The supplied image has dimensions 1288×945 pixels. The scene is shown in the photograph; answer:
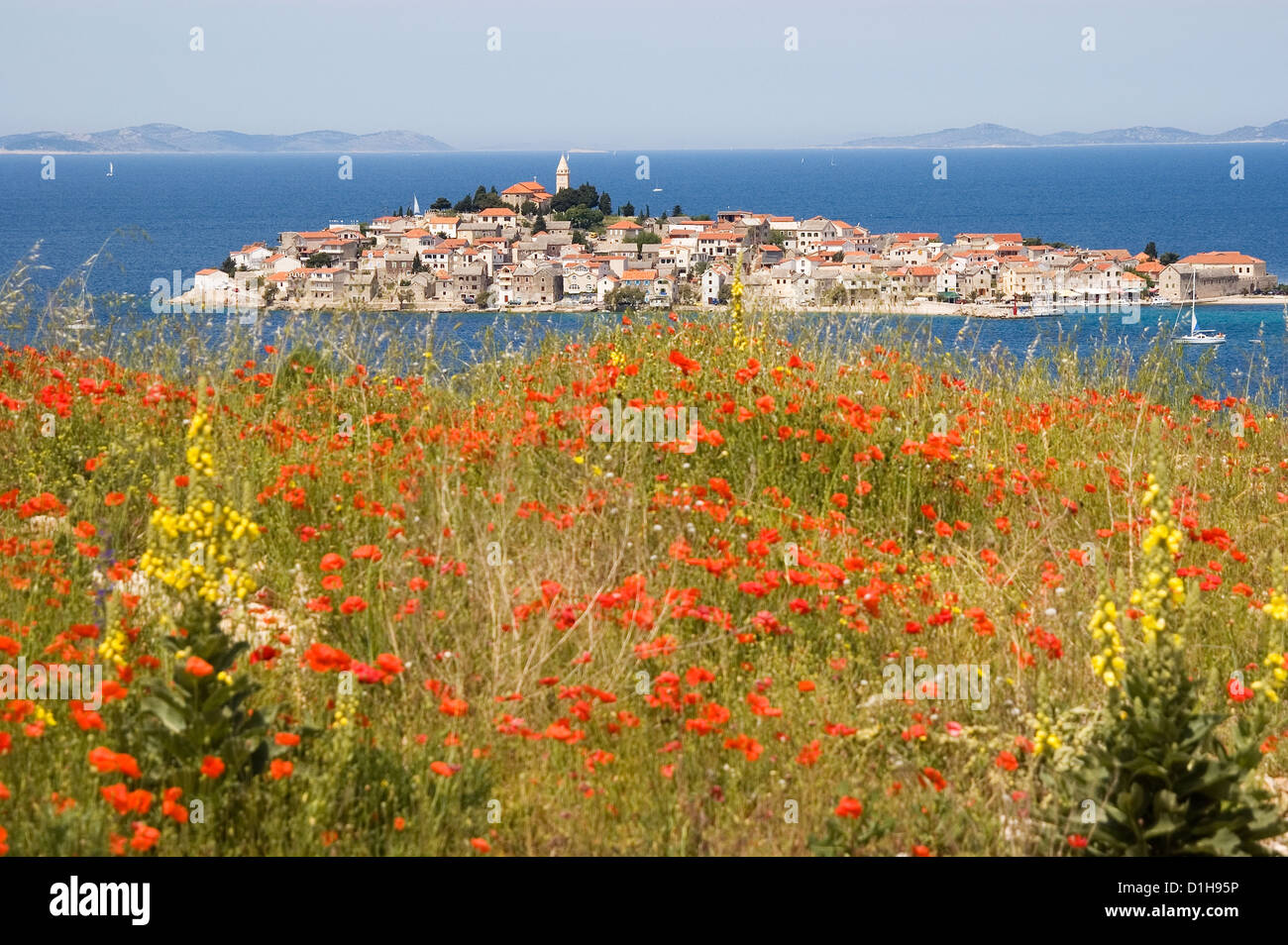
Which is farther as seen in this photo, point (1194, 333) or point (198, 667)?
point (1194, 333)

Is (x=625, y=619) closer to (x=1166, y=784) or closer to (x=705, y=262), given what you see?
(x=1166, y=784)

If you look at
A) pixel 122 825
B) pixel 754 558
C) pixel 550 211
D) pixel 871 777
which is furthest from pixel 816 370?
pixel 550 211

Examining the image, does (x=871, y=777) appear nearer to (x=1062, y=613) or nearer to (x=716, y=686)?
(x=716, y=686)

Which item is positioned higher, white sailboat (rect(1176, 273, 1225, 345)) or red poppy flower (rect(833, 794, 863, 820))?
white sailboat (rect(1176, 273, 1225, 345))

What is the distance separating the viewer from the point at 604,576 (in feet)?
16.1

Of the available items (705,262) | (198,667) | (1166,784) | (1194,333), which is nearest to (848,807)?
(1166,784)

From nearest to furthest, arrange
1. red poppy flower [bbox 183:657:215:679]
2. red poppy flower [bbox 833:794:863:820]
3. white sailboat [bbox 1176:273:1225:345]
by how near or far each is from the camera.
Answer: red poppy flower [bbox 183:657:215:679]
red poppy flower [bbox 833:794:863:820]
white sailboat [bbox 1176:273:1225:345]

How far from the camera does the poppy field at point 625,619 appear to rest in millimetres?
3260

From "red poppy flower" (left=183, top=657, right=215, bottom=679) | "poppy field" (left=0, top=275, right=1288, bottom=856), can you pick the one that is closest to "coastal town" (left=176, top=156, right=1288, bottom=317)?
"poppy field" (left=0, top=275, right=1288, bottom=856)

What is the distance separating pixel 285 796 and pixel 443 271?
70.5 m

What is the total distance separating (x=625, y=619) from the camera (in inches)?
171

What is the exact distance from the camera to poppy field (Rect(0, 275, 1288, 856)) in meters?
3.26

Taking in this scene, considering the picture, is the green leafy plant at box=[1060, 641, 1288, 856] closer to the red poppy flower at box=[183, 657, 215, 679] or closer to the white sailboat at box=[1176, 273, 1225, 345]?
the red poppy flower at box=[183, 657, 215, 679]

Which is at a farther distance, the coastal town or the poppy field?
the coastal town
